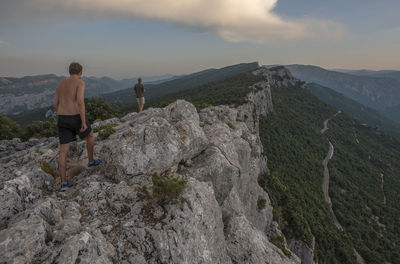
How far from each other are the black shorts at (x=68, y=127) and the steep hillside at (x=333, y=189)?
79.5ft

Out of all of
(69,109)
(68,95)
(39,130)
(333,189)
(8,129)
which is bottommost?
(333,189)

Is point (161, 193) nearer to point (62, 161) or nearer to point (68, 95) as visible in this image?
point (62, 161)

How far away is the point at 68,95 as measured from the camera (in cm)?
720

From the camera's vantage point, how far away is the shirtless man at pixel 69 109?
23.5ft

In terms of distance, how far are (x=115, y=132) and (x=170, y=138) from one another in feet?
16.6

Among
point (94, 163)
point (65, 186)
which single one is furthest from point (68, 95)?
point (65, 186)

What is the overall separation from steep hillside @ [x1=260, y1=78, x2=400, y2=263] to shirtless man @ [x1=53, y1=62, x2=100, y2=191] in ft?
79.3

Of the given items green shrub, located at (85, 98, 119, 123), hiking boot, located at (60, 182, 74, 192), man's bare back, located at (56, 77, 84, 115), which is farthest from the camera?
green shrub, located at (85, 98, 119, 123)

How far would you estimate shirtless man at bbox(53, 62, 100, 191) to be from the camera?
283 inches

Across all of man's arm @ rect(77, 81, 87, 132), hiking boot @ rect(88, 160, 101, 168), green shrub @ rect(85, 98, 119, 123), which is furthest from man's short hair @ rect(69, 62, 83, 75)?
green shrub @ rect(85, 98, 119, 123)

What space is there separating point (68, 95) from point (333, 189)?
260ft

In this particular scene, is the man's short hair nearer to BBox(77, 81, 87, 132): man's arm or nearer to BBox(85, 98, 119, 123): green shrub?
BBox(77, 81, 87, 132): man's arm

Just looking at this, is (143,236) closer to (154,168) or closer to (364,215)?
(154,168)

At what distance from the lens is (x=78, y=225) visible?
564 cm
